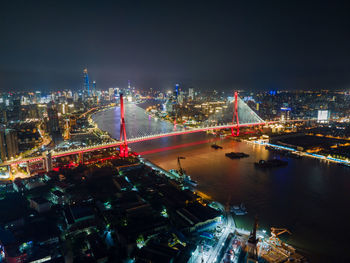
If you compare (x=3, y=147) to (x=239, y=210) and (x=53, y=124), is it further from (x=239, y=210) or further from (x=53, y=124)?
(x=239, y=210)

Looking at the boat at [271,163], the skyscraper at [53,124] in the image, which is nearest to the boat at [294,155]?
the boat at [271,163]

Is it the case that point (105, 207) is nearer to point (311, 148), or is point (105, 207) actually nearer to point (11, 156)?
point (11, 156)

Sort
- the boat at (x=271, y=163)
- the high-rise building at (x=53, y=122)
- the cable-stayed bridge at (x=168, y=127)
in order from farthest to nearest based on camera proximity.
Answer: the high-rise building at (x=53, y=122)
the cable-stayed bridge at (x=168, y=127)
the boat at (x=271, y=163)

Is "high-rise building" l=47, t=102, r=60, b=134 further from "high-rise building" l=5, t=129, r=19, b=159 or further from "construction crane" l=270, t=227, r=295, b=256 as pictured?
"construction crane" l=270, t=227, r=295, b=256

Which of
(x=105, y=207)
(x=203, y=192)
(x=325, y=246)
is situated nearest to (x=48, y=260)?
(x=105, y=207)

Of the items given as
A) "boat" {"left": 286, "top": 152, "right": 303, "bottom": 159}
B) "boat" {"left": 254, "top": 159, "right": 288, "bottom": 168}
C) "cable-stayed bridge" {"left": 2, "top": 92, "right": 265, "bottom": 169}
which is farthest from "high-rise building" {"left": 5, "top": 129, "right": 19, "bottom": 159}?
"boat" {"left": 286, "top": 152, "right": 303, "bottom": 159}

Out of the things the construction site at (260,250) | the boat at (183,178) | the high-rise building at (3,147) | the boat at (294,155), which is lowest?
the construction site at (260,250)

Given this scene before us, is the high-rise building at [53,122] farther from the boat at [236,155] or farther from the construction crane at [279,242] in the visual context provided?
the construction crane at [279,242]

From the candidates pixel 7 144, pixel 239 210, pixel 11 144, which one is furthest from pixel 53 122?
pixel 239 210
